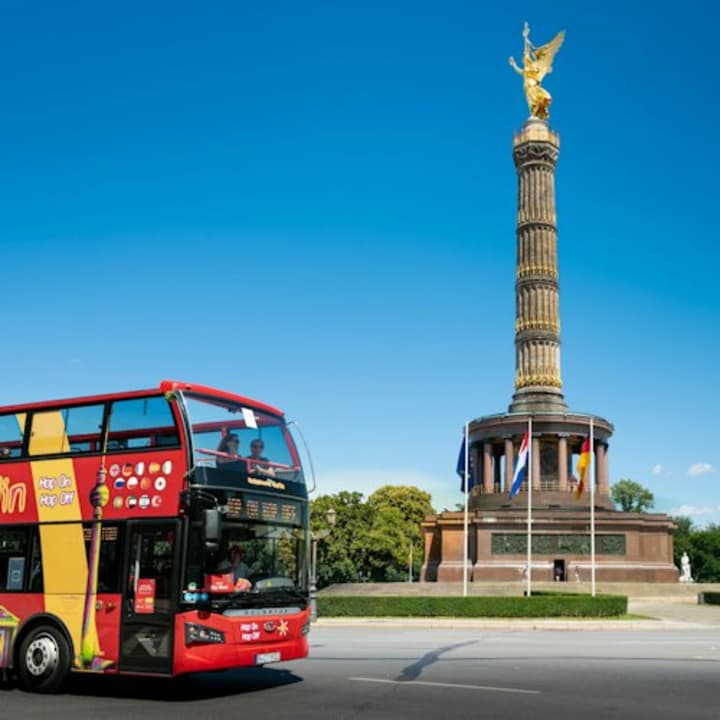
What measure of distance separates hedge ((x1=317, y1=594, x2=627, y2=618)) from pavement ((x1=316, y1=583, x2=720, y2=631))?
18.2 inches

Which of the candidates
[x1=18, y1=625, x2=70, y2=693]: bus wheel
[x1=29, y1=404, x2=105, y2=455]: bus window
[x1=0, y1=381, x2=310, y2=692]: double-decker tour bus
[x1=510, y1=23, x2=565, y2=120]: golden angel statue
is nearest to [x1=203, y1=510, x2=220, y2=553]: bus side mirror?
[x1=0, y1=381, x2=310, y2=692]: double-decker tour bus

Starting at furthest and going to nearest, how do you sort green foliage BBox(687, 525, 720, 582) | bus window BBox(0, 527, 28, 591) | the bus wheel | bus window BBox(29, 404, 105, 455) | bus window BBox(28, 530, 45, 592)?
green foliage BBox(687, 525, 720, 582), bus window BBox(0, 527, 28, 591), bus window BBox(29, 404, 105, 455), bus window BBox(28, 530, 45, 592), the bus wheel

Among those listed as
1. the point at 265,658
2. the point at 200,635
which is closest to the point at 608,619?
the point at 265,658

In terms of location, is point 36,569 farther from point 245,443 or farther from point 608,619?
point 608,619

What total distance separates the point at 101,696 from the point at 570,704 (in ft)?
18.5

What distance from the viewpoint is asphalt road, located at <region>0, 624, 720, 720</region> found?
10.3m

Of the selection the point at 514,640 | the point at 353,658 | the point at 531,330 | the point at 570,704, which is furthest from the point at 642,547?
the point at 570,704

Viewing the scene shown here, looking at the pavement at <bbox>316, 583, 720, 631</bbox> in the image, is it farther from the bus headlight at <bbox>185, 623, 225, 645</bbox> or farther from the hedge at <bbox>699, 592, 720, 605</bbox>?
the bus headlight at <bbox>185, 623, 225, 645</bbox>

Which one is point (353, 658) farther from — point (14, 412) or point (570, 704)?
point (14, 412)

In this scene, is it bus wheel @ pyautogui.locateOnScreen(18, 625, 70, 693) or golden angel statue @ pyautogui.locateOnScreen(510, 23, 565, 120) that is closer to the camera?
bus wheel @ pyautogui.locateOnScreen(18, 625, 70, 693)

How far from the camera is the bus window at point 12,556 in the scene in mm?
12539

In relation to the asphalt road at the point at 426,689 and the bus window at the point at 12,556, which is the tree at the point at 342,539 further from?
the bus window at the point at 12,556

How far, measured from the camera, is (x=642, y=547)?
4953 cm

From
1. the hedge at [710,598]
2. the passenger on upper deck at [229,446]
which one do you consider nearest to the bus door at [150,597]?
the passenger on upper deck at [229,446]
